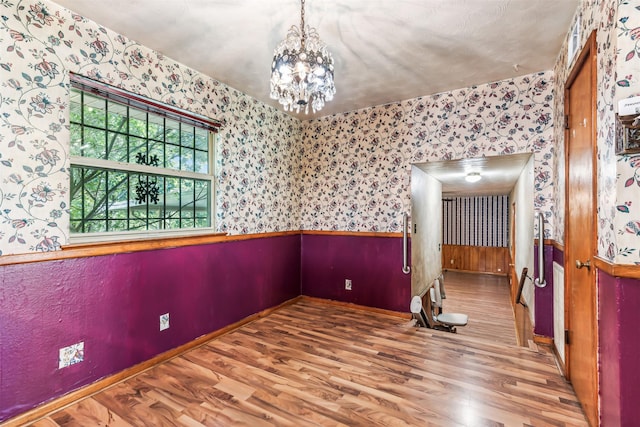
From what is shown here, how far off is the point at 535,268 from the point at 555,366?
32.9 inches

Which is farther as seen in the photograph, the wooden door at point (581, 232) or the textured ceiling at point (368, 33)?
the textured ceiling at point (368, 33)

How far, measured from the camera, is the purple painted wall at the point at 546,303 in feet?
8.86

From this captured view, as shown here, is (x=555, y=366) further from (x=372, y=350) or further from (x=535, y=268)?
(x=372, y=350)

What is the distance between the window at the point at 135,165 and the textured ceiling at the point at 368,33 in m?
0.49

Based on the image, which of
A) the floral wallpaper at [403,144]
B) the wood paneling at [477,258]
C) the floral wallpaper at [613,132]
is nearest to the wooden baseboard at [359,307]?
the floral wallpaper at [403,144]

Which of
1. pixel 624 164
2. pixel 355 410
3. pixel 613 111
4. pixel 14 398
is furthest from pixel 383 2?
pixel 14 398

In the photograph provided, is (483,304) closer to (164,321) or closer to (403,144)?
(403,144)

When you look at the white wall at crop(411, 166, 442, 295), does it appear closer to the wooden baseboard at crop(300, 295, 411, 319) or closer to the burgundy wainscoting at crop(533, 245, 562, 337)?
the wooden baseboard at crop(300, 295, 411, 319)

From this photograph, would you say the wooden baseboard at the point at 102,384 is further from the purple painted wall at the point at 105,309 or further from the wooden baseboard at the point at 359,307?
the wooden baseboard at the point at 359,307

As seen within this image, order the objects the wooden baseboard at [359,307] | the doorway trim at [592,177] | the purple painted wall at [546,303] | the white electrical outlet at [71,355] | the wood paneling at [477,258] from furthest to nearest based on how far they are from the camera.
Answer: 1. the wood paneling at [477,258]
2. the wooden baseboard at [359,307]
3. the purple painted wall at [546,303]
4. the white electrical outlet at [71,355]
5. the doorway trim at [592,177]

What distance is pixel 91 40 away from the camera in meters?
2.05

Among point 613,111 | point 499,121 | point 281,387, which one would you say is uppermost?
point 499,121

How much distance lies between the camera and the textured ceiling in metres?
1.90

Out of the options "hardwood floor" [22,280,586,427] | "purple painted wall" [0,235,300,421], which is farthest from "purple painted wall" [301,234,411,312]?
"purple painted wall" [0,235,300,421]
